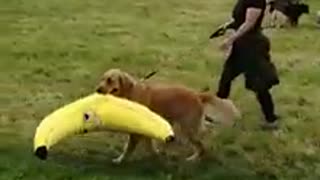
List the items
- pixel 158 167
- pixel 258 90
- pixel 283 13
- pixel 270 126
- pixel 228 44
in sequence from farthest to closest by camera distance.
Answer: pixel 283 13, pixel 270 126, pixel 258 90, pixel 228 44, pixel 158 167

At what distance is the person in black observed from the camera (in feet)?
26.1

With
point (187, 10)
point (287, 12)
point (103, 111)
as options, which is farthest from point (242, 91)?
point (187, 10)

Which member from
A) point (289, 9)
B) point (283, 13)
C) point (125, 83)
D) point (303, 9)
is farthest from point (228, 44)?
point (303, 9)

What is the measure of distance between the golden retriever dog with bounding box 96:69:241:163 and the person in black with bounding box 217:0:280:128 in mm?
828

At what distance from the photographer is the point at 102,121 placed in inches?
272

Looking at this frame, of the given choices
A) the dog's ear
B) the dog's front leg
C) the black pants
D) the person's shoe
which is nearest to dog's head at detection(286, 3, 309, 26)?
the black pants

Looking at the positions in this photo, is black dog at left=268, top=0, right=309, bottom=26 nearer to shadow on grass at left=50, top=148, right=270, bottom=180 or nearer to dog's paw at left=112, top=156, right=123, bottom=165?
shadow on grass at left=50, top=148, right=270, bottom=180

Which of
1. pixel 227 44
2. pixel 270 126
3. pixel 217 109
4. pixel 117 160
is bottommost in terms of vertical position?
pixel 270 126

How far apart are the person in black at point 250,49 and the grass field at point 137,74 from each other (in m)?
0.51

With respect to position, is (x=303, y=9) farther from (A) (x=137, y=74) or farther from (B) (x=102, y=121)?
(B) (x=102, y=121)

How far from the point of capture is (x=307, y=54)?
1226 centimetres

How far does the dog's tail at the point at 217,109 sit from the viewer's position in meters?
7.48

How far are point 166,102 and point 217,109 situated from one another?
47cm

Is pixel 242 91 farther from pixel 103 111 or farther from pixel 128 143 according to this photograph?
pixel 103 111
